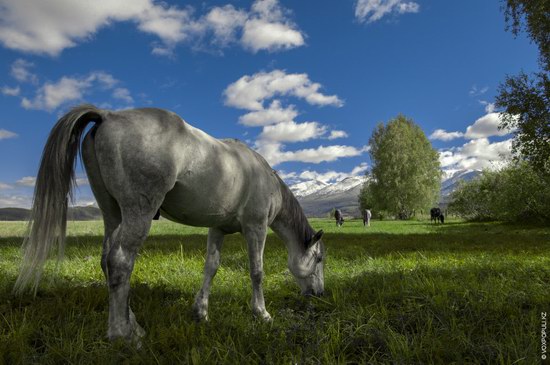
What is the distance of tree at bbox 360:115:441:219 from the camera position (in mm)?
60688

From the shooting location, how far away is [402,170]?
6150 cm

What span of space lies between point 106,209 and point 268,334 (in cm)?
221

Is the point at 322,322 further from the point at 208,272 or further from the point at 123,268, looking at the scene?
the point at 123,268

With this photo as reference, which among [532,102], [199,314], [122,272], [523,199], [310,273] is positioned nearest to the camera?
[122,272]

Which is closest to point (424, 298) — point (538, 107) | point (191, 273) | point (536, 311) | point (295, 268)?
point (536, 311)

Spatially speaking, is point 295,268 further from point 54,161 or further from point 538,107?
point 538,107

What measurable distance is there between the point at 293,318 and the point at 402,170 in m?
61.1

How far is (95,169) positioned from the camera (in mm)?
3832

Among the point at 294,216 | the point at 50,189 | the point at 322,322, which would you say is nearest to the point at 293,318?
the point at 322,322

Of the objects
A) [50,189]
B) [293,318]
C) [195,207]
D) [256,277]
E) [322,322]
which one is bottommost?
[293,318]

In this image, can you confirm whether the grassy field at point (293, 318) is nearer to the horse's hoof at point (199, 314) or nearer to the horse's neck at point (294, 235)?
the horse's hoof at point (199, 314)

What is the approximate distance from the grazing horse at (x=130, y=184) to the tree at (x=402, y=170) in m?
59.8

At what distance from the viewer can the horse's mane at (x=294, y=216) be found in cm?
550

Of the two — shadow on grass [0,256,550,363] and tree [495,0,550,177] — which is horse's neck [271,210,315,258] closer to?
shadow on grass [0,256,550,363]
